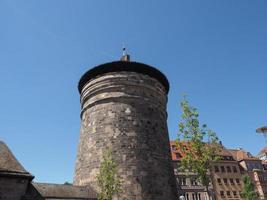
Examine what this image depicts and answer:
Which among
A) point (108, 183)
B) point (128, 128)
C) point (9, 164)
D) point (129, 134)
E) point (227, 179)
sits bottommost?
point (108, 183)

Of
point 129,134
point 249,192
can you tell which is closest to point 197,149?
point 129,134

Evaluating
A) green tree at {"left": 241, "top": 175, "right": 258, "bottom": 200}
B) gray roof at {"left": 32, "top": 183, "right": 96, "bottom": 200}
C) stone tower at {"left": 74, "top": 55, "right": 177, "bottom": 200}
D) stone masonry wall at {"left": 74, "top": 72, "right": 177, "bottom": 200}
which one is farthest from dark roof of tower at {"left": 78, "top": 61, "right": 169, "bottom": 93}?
green tree at {"left": 241, "top": 175, "right": 258, "bottom": 200}

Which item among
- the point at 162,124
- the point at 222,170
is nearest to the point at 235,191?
the point at 222,170

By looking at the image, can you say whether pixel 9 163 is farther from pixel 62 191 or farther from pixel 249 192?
pixel 249 192

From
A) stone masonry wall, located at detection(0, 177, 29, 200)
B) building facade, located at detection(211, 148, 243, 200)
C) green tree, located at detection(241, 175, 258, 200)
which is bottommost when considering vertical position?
stone masonry wall, located at detection(0, 177, 29, 200)

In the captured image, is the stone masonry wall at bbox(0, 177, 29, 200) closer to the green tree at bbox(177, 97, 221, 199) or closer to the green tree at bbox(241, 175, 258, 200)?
the green tree at bbox(177, 97, 221, 199)

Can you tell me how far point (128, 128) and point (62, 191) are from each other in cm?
555

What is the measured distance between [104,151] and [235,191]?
37.1 metres

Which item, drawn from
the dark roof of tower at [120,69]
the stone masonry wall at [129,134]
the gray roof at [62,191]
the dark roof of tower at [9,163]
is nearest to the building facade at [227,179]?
the stone masonry wall at [129,134]

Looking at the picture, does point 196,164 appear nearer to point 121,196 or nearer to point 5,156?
point 121,196

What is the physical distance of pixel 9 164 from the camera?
41.7ft

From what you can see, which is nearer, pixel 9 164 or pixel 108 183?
pixel 9 164

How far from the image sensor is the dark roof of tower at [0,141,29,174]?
12.3 metres

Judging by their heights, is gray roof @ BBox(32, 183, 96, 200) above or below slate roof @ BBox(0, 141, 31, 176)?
below
